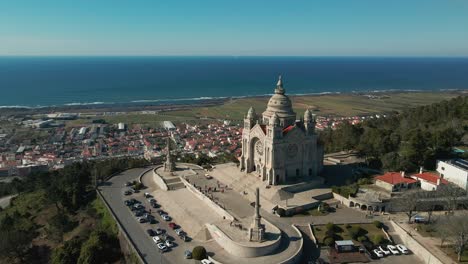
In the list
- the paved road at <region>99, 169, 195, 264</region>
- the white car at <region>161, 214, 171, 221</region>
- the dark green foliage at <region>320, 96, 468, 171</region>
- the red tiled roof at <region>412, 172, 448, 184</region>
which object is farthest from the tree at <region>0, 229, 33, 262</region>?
the red tiled roof at <region>412, 172, 448, 184</region>

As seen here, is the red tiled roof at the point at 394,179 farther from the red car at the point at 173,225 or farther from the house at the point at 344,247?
the red car at the point at 173,225

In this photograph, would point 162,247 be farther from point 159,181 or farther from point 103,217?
point 159,181

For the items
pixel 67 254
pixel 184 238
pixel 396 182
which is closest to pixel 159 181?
pixel 184 238

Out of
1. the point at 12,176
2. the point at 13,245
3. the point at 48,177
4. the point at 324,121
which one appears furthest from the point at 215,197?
the point at 324,121

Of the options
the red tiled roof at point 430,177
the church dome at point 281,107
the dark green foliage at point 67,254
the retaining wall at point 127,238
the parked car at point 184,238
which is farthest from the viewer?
the church dome at point 281,107

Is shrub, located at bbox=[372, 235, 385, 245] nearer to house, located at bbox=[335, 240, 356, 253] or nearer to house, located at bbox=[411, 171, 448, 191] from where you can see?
house, located at bbox=[335, 240, 356, 253]

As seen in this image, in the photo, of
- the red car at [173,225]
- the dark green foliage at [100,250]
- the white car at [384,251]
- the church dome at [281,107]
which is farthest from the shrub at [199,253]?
the church dome at [281,107]
